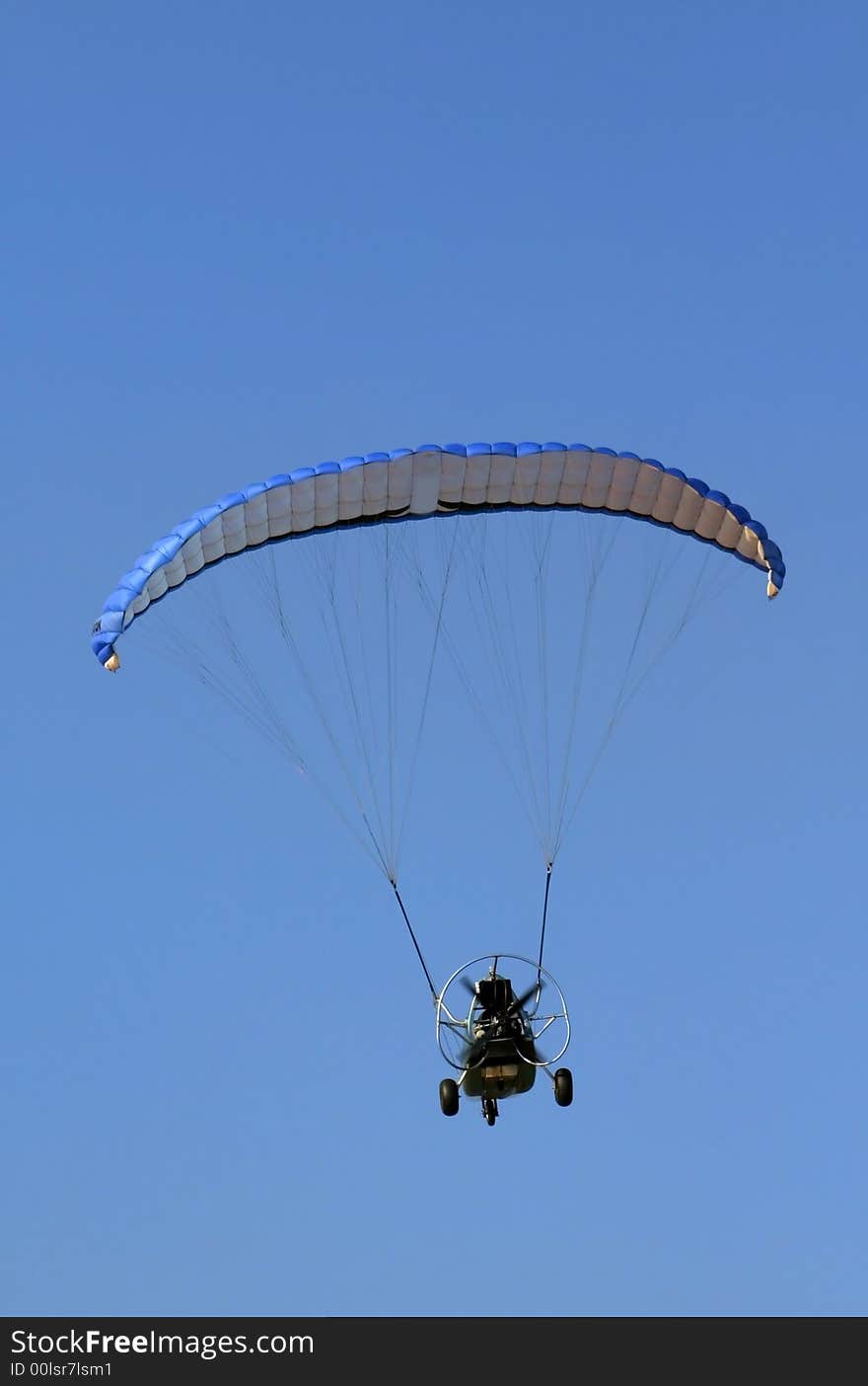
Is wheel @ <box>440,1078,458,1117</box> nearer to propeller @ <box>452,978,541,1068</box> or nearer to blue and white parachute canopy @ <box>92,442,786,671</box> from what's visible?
propeller @ <box>452,978,541,1068</box>

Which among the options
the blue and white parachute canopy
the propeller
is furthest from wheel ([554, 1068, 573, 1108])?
the blue and white parachute canopy

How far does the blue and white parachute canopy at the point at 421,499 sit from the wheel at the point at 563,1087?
6771mm

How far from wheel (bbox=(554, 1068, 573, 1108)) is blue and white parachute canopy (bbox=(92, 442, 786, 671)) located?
677 cm

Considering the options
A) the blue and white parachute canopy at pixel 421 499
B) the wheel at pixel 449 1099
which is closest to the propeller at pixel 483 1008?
the wheel at pixel 449 1099

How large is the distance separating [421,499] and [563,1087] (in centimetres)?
718

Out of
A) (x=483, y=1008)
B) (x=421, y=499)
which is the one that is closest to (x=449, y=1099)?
(x=483, y=1008)

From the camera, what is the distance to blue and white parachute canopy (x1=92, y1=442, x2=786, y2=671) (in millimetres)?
24234

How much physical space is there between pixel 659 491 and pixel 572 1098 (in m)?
7.58

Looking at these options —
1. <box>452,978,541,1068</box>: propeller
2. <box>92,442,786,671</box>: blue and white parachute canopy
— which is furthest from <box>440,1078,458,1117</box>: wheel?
<box>92,442,786,671</box>: blue and white parachute canopy

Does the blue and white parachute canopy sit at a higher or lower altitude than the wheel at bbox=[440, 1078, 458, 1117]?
higher

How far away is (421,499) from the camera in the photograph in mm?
25594

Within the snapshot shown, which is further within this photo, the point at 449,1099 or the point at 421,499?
the point at 421,499

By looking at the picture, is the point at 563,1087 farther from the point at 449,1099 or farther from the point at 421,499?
the point at 421,499
